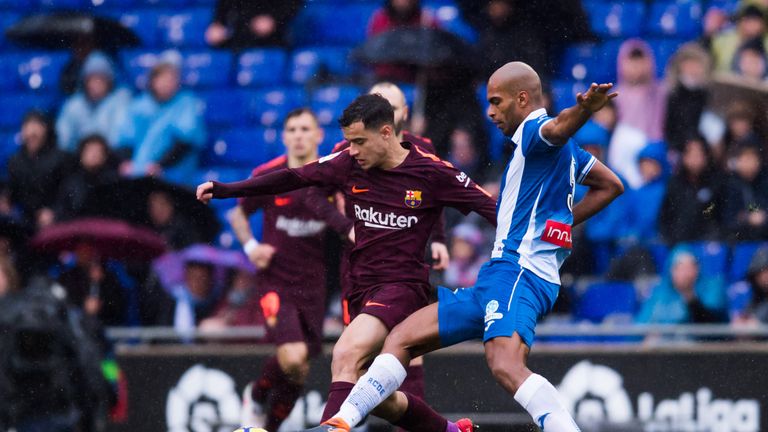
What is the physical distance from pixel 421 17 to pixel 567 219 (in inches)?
181

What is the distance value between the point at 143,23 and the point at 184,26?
41 cm

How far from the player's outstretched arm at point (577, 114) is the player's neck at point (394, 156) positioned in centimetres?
98

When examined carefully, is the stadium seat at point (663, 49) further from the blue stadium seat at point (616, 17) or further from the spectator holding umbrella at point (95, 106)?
the spectator holding umbrella at point (95, 106)

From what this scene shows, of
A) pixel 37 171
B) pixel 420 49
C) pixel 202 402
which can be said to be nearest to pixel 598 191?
pixel 420 49

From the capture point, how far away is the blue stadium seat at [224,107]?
11148 millimetres

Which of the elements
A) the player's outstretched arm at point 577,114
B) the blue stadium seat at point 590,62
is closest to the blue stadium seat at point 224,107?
the blue stadium seat at point 590,62

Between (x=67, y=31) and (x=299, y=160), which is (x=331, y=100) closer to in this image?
(x=299, y=160)

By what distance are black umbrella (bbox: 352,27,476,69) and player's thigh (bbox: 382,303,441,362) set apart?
13.5ft

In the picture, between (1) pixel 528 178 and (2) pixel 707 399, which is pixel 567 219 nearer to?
(1) pixel 528 178

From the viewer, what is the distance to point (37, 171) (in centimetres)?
1072

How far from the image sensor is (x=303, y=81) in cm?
1111

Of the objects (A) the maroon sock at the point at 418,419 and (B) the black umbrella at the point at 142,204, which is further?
(B) the black umbrella at the point at 142,204

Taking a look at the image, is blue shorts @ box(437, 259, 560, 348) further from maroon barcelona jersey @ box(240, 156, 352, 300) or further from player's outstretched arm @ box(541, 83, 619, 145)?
maroon barcelona jersey @ box(240, 156, 352, 300)

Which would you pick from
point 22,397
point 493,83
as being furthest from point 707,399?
point 22,397
